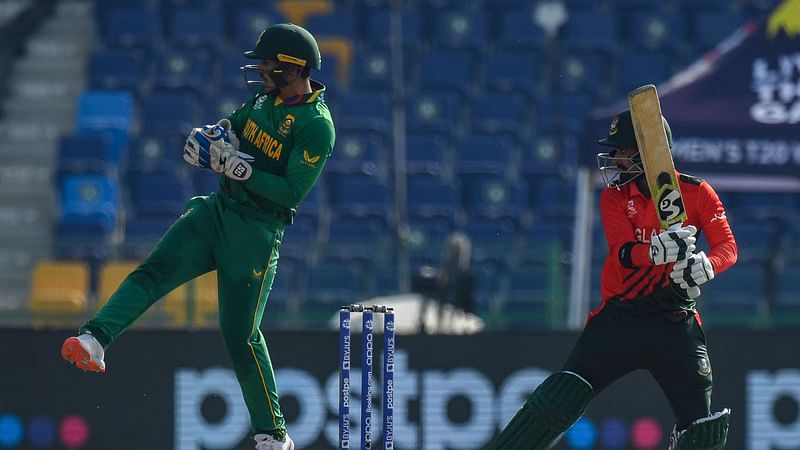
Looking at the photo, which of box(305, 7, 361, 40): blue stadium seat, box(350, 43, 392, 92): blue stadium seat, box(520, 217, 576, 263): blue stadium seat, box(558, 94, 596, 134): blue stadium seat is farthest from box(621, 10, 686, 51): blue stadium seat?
box(520, 217, 576, 263): blue stadium seat

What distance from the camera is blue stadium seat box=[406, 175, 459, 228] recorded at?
1503cm

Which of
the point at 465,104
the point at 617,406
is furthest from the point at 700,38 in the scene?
the point at 617,406

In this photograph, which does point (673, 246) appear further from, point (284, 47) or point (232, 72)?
point (232, 72)

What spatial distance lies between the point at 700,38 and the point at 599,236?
4.47 meters

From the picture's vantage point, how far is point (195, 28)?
17438 mm

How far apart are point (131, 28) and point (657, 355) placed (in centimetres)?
1175

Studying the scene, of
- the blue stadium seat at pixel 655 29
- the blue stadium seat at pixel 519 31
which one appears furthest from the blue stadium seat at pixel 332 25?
the blue stadium seat at pixel 655 29

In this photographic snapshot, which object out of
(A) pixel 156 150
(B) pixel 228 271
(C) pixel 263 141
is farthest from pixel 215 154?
(A) pixel 156 150

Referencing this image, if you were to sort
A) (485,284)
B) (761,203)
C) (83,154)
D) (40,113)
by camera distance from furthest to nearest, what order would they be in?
(40,113) → (761,203) → (83,154) → (485,284)

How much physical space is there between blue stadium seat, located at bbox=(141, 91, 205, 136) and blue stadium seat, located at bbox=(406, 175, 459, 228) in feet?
8.71

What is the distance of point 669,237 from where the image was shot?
6.44 metres

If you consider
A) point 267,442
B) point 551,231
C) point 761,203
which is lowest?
point 267,442

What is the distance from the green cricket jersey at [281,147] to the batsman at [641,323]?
1366 mm

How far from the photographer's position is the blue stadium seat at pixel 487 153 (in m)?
15.8
